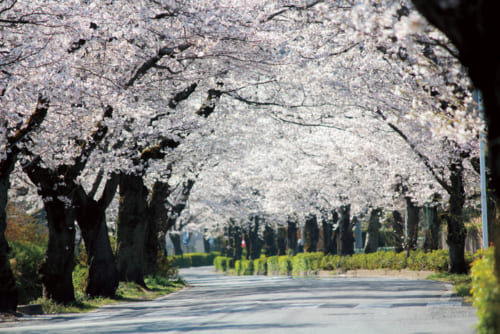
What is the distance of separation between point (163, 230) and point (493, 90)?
1381 inches

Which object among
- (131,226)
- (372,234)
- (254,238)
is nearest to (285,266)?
(372,234)

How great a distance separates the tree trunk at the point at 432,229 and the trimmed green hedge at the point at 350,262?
2.64 meters

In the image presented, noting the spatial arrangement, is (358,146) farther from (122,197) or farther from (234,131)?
(122,197)

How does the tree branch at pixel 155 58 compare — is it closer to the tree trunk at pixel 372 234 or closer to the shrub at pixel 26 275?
the shrub at pixel 26 275

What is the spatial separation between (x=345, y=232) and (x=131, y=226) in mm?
24918

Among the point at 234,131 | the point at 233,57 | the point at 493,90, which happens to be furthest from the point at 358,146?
the point at 493,90

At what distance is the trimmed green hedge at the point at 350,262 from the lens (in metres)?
32.1

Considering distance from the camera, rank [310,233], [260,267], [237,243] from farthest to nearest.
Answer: [237,243] → [260,267] → [310,233]

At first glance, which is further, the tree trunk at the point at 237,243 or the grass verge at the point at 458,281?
the tree trunk at the point at 237,243

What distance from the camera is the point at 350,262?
40.5 meters

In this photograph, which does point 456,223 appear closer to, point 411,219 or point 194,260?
point 411,219

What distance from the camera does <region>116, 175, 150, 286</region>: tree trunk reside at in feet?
84.4

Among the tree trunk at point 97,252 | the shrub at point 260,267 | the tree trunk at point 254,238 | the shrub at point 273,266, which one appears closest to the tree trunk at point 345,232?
the shrub at point 273,266

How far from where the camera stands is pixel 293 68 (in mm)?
21781
